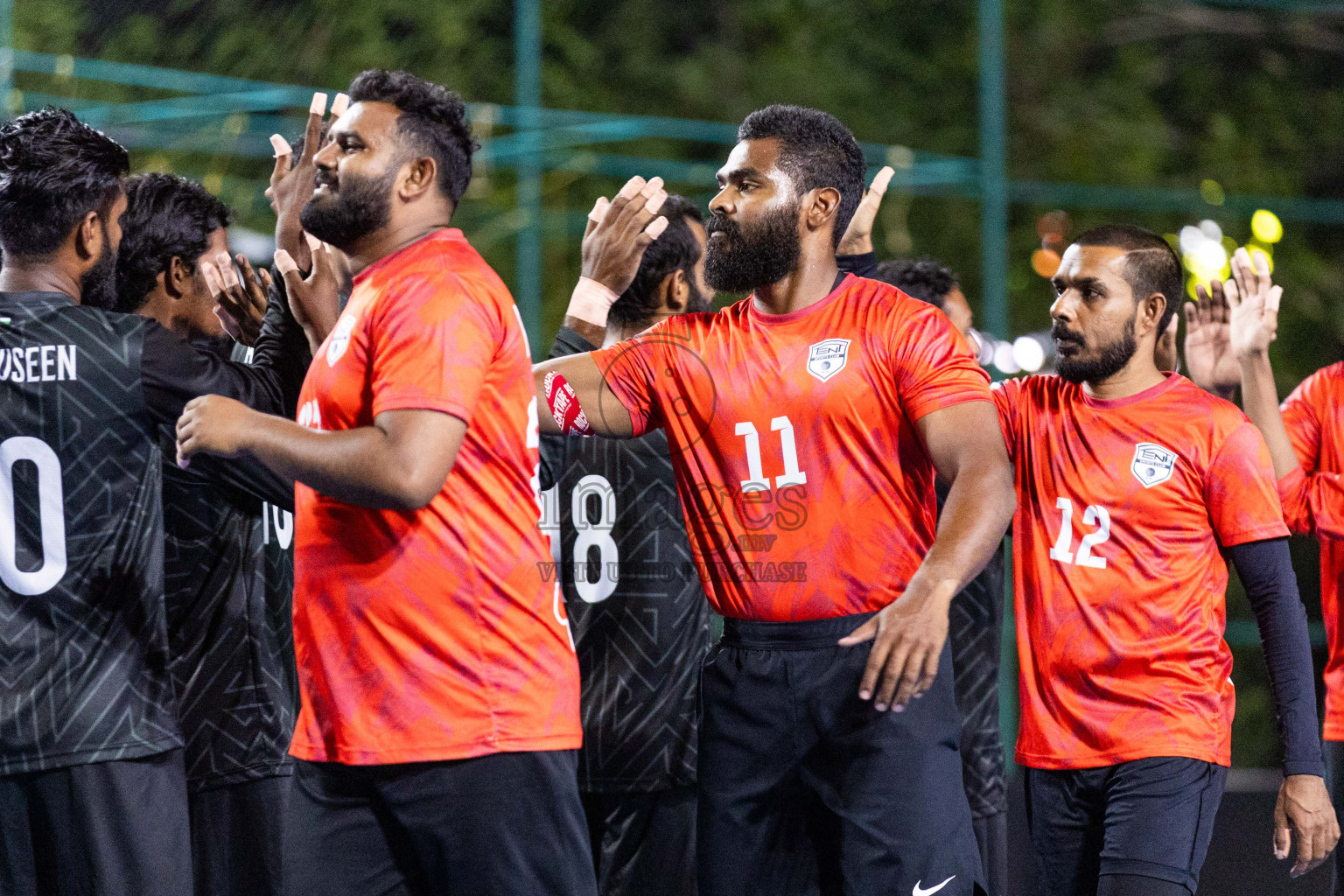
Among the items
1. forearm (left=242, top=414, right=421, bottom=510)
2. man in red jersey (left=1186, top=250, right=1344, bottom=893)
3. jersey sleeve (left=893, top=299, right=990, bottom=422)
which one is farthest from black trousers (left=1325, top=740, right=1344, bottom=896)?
forearm (left=242, top=414, right=421, bottom=510)

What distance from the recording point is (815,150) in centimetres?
353

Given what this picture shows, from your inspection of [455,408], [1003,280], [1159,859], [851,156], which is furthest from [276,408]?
[1003,280]

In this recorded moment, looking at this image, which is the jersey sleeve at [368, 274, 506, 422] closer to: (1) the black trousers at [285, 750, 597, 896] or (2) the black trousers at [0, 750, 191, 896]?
(1) the black trousers at [285, 750, 597, 896]

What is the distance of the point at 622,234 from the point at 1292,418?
2127 mm

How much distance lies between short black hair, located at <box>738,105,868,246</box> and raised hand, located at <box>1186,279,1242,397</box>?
134cm

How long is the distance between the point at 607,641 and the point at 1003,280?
594 cm

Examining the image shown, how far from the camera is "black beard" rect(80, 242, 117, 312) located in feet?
11.4

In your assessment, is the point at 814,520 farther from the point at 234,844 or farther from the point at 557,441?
the point at 234,844

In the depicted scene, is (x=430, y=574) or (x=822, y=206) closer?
(x=430, y=574)

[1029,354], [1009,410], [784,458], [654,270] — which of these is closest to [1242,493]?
[1009,410]

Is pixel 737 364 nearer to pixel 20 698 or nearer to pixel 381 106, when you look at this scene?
pixel 381 106

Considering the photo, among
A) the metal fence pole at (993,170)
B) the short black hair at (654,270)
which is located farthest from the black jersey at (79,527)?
the metal fence pole at (993,170)

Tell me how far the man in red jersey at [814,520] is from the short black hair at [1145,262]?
32.6 inches

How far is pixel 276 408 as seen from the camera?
3439 mm
